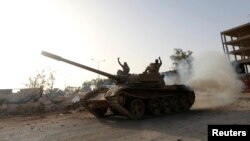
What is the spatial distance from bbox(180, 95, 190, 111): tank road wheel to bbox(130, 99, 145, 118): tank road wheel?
138 inches

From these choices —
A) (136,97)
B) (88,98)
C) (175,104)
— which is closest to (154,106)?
(136,97)

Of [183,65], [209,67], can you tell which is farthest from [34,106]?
[209,67]

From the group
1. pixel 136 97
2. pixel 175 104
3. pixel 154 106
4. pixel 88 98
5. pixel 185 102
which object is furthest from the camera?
pixel 185 102

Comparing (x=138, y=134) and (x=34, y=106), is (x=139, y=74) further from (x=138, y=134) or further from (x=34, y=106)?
(x=34, y=106)

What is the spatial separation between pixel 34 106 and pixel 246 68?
32943 mm

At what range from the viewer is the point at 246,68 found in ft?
151

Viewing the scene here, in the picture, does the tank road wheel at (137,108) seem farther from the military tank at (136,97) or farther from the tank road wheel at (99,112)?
the tank road wheel at (99,112)

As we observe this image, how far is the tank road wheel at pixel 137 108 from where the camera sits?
14852 mm

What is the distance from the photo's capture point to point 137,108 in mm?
15188

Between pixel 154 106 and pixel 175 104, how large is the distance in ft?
6.67

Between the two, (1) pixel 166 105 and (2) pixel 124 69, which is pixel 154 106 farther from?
→ (2) pixel 124 69

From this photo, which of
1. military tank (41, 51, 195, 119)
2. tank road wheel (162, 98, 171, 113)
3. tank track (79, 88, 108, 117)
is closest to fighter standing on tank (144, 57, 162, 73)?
military tank (41, 51, 195, 119)

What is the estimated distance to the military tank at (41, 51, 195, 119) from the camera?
14.4m

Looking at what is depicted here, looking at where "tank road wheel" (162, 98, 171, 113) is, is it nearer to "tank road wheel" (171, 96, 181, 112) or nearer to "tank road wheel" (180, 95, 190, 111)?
"tank road wheel" (171, 96, 181, 112)
